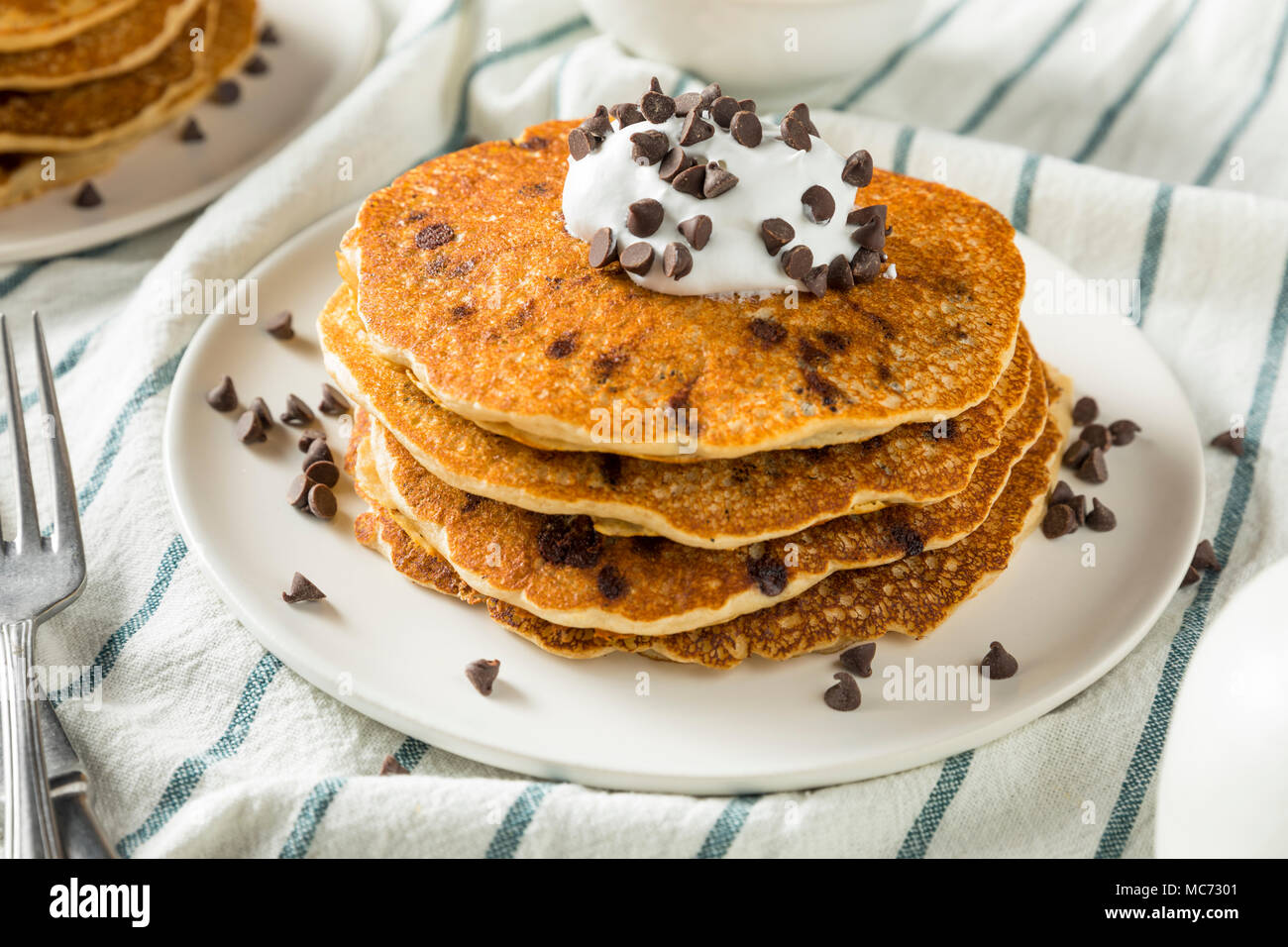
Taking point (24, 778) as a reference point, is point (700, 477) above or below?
above

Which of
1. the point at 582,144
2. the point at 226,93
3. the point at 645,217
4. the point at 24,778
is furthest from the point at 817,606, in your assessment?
the point at 226,93

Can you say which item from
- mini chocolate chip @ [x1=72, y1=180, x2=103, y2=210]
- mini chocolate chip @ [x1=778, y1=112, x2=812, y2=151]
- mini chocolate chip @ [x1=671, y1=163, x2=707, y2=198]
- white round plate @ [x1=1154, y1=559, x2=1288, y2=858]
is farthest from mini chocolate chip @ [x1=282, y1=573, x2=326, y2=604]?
mini chocolate chip @ [x1=72, y1=180, x2=103, y2=210]

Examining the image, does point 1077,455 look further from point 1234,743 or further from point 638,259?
point 638,259

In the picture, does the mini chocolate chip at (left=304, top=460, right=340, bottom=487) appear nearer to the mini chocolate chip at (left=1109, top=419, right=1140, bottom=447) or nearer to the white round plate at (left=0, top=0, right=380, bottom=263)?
the white round plate at (left=0, top=0, right=380, bottom=263)

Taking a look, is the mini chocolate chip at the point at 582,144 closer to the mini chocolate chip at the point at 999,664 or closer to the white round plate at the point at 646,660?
the white round plate at the point at 646,660

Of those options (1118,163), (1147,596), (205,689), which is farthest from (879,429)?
(1118,163)

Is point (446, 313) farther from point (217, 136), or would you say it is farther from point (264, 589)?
point (217, 136)

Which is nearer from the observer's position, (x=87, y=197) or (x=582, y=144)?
(x=582, y=144)

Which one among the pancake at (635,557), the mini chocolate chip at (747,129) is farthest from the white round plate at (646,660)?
the mini chocolate chip at (747,129)
